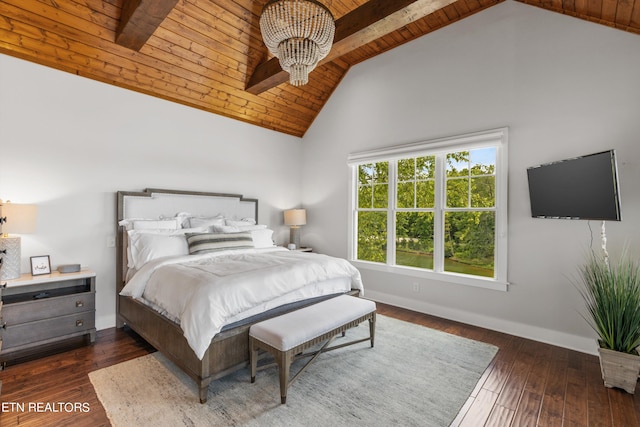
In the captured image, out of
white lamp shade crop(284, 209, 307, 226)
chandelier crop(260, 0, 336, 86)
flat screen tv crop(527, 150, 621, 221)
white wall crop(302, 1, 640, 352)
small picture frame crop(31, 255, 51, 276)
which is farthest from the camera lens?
white lamp shade crop(284, 209, 307, 226)

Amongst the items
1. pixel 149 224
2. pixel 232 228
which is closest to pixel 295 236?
pixel 232 228

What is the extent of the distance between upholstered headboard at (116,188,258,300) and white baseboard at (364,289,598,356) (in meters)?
2.53

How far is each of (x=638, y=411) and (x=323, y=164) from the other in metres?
4.43

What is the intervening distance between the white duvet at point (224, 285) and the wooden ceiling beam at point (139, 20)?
220 cm

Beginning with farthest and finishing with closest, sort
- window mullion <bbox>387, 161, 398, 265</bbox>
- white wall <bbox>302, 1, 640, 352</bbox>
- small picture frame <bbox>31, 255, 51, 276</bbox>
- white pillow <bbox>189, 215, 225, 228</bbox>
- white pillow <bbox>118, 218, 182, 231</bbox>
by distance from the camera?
window mullion <bbox>387, 161, 398, 265</bbox> < white pillow <bbox>189, 215, 225, 228</bbox> < white pillow <bbox>118, 218, 182, 231</bbox> < small picture frame <bbox>31, 255, 51, 276</bbox> < white wall <bbox>302, 1, 640, 352</bbox>

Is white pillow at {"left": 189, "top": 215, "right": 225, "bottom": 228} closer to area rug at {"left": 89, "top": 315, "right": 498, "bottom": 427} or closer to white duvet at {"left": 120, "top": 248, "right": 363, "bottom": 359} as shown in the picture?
white duvet at {"left": 120, "top": 248, "right": 363, "bottom": 359}

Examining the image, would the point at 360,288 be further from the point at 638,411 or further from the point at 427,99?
the point at 427,99

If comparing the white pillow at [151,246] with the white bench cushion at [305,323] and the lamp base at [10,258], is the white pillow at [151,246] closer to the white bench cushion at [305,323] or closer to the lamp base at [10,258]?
the lamp base at [10,258]

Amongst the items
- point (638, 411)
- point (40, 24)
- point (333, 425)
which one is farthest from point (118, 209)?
point (638, 411)

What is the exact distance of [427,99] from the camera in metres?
3.97

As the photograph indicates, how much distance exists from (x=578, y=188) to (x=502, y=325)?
1671 millimetres

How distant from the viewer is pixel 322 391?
221cm

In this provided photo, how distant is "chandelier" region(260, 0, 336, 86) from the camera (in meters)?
2.06

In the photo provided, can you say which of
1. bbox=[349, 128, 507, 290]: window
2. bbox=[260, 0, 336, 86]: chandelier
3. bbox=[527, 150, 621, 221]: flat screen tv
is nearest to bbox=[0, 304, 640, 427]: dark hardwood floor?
bbox=[349, 128, 507, 290]: window
